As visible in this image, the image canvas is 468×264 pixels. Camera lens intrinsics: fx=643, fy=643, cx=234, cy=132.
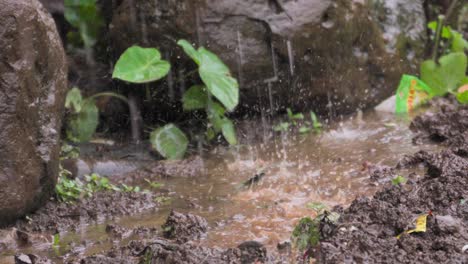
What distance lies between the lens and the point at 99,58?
18.0 ft

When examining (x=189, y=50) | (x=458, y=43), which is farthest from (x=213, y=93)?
(x=458, y=43)

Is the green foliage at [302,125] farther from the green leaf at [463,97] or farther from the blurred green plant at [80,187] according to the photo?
the blurred green plant at [80,187]

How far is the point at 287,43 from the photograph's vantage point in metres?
5.45

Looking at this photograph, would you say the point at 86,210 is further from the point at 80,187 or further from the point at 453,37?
the point at 453,37

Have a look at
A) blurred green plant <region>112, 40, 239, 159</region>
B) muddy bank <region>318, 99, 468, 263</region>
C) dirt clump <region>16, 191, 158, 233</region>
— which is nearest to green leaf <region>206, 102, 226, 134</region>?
blurred green plant <region>112, 40, 239, 159</region>

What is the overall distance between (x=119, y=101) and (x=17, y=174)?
7.52ft

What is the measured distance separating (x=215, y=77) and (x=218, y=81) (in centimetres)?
4

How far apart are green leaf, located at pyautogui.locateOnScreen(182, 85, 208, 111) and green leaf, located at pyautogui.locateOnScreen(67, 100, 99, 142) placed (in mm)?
728

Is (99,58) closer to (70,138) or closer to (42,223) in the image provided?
(70,138)

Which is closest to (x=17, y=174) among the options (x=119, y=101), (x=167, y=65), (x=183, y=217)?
(x=183, y=217)

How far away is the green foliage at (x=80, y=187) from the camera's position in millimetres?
3808

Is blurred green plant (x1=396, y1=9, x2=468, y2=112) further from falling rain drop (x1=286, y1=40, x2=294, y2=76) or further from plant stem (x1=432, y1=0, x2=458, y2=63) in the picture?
falling rain drop (x1=286, y1=40, x2=294, y2=76)

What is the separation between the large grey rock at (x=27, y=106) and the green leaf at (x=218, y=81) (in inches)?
56.7

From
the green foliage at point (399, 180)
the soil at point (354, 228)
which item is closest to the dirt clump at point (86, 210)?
the soil at point (354, 228)
